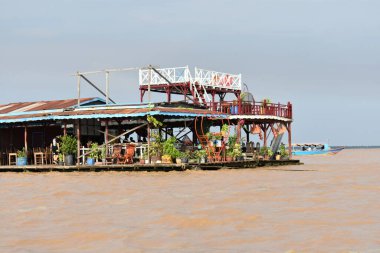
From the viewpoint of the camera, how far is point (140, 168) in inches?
879

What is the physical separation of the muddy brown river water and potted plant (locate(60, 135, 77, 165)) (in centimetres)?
797

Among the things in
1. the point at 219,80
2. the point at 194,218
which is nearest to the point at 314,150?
the point at 219,80

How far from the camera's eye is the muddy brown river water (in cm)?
739

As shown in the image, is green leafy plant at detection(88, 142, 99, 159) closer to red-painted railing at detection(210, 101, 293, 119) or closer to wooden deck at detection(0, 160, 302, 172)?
wooden deck at detection(0, 160, 302, 172)

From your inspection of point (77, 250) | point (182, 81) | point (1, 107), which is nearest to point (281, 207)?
point (77, 250)

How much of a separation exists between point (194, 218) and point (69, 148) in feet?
51.9

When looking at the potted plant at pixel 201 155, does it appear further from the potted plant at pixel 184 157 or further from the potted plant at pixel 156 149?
the potted plant at pixel 156 149

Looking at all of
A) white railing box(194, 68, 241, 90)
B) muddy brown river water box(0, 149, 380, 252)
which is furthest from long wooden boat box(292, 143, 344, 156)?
muddy brown river water box(0, 149, 380, 252)

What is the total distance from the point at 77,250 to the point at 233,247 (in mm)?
1965

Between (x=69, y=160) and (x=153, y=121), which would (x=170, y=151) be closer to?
(x=153, y=121)

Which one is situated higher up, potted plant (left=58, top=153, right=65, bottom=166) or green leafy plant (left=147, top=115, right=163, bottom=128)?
green leafy plant (left=147, top=115, right=163, bottom=128)

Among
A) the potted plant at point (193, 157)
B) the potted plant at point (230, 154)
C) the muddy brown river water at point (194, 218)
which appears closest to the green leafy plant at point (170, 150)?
the potted plant at point (193, 157)

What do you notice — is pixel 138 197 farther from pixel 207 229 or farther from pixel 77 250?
pixel 77 250

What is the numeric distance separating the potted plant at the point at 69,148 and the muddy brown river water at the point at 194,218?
7970 mm
